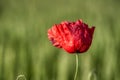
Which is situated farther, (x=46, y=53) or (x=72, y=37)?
(x=46, y=53)

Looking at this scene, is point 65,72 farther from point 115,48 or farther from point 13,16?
point 13,16

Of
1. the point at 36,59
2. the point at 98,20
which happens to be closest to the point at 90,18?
the point at 98,20

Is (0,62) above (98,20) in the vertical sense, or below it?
below

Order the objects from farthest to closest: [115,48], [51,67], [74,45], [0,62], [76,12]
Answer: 1. [76,12]
2. [115,48]
3. [51,67]
4. [0,62]
5. [74,45]

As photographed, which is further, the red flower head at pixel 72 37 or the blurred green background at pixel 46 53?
the blurred green background at pixel 46 53

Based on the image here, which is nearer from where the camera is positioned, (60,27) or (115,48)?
(60,27)

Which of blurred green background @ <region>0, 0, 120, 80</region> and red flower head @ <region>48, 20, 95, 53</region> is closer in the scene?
red flower head @ <region>48, 20, 95, 53</region>

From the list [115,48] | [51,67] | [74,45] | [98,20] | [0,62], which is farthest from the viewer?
[98,20]
